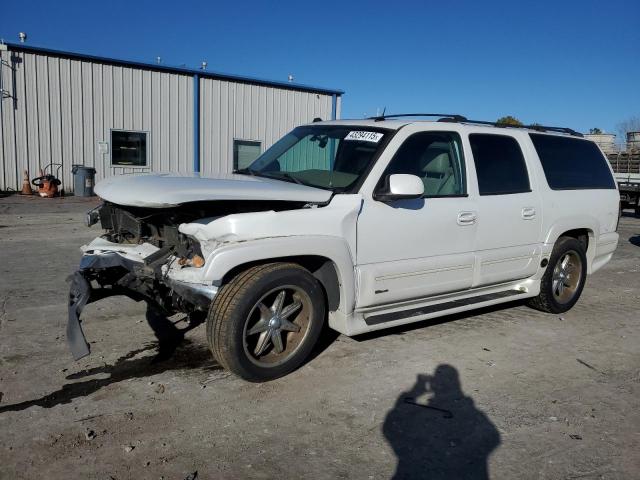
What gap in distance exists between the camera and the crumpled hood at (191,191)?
3553mm

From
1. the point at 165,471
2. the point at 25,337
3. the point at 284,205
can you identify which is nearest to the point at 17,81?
the point at 25,337

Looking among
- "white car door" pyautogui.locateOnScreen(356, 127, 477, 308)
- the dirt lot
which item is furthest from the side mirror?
the dirt lot

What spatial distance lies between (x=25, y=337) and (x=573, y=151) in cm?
556

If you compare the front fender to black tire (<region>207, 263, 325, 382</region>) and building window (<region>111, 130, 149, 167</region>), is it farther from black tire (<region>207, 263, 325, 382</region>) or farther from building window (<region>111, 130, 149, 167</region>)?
building window (<region>111, 130, 149, 167</region>)

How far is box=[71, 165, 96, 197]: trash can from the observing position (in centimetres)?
1680

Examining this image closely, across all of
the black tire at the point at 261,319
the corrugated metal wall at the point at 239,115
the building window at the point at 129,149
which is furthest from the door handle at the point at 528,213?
the corrugated metal wall at the point at 239,115

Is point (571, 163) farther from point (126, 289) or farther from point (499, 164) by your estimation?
point (126, 289)

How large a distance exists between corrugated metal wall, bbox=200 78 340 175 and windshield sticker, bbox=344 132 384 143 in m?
15.6

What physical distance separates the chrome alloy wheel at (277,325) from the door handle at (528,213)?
2416 millimetres

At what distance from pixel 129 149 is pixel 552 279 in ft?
51.4

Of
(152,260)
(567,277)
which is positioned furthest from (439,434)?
(567,277)

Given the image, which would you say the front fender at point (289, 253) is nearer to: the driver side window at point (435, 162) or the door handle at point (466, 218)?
the driver side window at point (435, 162)

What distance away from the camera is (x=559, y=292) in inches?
235

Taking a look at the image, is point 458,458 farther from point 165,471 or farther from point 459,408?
point 165,471
